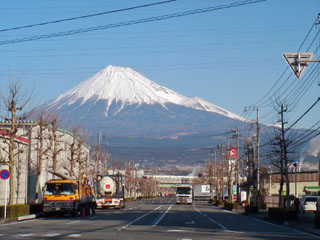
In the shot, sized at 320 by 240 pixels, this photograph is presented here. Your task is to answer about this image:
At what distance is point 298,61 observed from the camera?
21.0 metres

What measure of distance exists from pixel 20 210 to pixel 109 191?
25.0 m

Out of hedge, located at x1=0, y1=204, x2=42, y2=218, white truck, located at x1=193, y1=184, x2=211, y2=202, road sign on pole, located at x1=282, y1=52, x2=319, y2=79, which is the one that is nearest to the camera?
road sign on pole, located at x1=282, y1=52, x2=319, y2=79

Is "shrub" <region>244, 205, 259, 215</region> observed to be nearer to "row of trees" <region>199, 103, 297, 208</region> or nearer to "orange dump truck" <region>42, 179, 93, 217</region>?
"row of trees" <region>199, 103, 297, 208</region>

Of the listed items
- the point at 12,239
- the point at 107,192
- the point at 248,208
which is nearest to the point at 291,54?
the point at 12,239

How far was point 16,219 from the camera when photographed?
1379 inches

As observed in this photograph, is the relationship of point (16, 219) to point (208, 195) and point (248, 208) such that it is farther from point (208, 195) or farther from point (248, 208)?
point (208, 195)

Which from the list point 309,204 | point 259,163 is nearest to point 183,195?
point 259,163

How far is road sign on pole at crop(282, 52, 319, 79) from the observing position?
21.0 meters

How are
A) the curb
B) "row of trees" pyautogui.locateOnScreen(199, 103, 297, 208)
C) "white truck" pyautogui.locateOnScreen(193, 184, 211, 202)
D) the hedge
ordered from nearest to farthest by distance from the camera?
the hedge
the curb
"row of trees" pyautogui.locateOnScreen(199, 103, 297, 208)
"white truck" pyautogui.locateOnScreen(193, 184, 211, 202)

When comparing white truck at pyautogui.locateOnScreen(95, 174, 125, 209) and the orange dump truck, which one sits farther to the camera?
white truck at pyautogui.locateOnScreen(95, 174, 125, 209)

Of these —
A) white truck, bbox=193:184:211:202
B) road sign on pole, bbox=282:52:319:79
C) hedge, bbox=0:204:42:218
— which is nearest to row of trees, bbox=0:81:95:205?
hedge, bbox=0:204:42:218

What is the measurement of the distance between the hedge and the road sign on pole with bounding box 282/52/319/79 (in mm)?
21236

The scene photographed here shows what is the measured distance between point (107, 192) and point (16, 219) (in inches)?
1059

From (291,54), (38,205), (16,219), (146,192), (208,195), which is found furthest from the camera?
(146,192)
